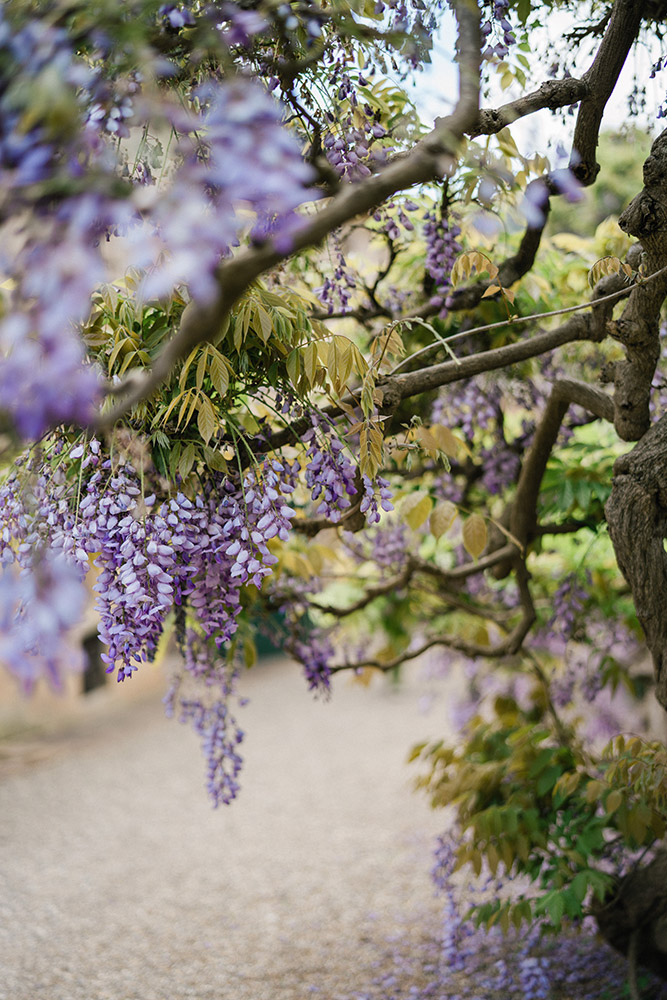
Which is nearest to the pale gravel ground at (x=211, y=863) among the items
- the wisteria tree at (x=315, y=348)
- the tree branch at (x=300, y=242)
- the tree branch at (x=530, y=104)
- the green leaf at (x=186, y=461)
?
the wisteria tree at (x=315, y=348)

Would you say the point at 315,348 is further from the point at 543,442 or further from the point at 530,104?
the point at 543,442

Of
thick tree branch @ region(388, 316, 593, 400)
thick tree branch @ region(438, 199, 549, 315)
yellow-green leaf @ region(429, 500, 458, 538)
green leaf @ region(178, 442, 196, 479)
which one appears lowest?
yellow-green leaf @ region(429, 500, 458, 538)

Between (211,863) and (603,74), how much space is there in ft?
14.2

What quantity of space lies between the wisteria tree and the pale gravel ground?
2.96 ft

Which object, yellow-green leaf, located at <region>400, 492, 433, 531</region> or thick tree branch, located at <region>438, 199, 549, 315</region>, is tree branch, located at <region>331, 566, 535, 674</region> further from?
thick tree branch, located at <region>438, 199, 549, 315</region>

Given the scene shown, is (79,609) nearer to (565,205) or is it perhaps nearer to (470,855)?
(470,855)

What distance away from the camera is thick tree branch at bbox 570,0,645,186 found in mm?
2018

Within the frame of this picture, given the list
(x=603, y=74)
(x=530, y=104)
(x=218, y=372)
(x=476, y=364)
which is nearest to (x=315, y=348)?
(x=218, y=372)

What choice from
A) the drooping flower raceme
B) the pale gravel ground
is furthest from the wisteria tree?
the pale gravel ground

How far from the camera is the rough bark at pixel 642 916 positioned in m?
2.64

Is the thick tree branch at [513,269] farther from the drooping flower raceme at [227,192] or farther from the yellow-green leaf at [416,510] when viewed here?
the drooping flower raceme at [227,192]

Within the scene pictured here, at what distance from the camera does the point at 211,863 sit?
4.66 m

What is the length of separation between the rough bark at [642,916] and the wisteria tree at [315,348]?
0.03ft

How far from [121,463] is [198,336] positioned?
744mm
